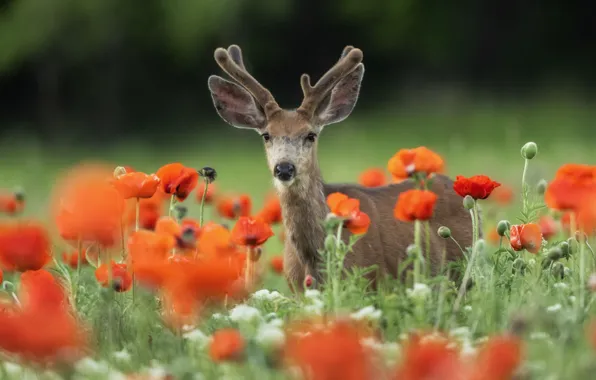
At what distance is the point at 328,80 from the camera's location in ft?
18.7

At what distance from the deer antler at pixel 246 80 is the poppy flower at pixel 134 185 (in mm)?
1695

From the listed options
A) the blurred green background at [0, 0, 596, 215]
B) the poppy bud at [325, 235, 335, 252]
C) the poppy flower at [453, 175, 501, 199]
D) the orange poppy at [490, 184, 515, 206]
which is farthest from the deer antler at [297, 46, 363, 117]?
the blurred green background at [0, 0, 596, 215]

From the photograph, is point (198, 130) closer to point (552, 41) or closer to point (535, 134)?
point (535, 134)

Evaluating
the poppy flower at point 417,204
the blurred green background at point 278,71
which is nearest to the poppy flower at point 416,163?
the poppy flower at point 417,204

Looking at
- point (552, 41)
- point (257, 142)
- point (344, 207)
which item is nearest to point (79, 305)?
point (344, 207)

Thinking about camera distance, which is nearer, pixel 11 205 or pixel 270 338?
pixel 270 338

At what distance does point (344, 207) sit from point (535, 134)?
780 inches

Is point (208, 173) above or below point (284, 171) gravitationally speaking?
below

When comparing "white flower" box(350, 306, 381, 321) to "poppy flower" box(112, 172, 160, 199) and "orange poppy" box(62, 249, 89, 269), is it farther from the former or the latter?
"orange poppy" box(62, 249, 89, 269)

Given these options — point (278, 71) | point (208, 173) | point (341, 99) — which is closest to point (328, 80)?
point (341, 99)

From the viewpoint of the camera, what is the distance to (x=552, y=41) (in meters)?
31.2

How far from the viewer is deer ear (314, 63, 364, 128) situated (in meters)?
5.89

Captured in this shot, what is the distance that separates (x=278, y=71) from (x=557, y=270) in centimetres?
2701

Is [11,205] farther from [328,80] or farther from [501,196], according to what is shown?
[501,196]
